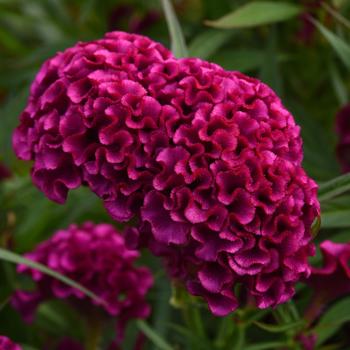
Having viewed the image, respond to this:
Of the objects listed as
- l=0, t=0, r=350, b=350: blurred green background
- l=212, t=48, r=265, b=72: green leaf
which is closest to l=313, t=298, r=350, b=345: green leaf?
l=0, t=0, r=350, b=350: blurred green background

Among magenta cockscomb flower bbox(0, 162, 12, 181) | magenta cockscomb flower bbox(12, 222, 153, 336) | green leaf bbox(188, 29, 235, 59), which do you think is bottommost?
magenta cockscomb flower bbox(0, 162, 12, 181)

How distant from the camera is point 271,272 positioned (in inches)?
38.3

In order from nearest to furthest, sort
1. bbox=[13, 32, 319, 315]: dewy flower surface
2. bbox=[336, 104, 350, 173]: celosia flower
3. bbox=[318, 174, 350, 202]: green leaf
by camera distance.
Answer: bbox=[13, 32, 319, 315]: dewy flower surface → bbox=[318, 174, 350, 202]: green leaf → bbox=[336, 104, 350, 173]: celosia flower

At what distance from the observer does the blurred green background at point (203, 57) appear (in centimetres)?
151

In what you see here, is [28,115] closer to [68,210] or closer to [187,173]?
[187,173]

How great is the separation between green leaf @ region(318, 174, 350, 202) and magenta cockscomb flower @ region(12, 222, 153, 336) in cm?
35

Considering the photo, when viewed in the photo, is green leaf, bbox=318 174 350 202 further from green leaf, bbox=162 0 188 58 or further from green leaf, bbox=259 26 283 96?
green leaf, bbox=259 26 283 96

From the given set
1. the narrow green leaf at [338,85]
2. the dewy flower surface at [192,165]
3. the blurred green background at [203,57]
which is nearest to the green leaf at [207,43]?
the blurred green background at [203,57]

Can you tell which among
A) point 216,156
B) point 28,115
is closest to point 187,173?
point 216,156

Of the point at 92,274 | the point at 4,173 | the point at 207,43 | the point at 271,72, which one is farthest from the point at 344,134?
the point at 4,173

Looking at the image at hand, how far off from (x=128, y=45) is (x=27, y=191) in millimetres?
575

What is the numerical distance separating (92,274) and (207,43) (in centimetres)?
52

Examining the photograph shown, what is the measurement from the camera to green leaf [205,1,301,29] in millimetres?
1435

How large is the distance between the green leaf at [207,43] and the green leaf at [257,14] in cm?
8
